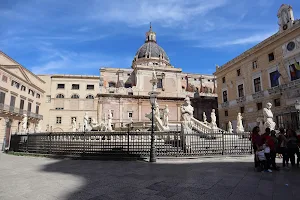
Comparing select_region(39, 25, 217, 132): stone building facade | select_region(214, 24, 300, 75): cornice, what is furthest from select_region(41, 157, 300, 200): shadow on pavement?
select_region(39, 25, 217, 132): stone building facade

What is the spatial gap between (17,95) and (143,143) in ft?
96.6

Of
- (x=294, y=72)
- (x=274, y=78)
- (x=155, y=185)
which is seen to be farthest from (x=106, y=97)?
(x=155, y=185)

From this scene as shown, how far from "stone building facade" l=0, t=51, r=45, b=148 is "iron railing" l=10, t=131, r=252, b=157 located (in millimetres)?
19659

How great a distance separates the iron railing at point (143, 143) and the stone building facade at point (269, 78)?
→ 1258cm

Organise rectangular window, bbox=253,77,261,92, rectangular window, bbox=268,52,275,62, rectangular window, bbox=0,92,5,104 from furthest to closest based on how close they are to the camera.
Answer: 1. rectangular window, bbox=0,92,5,104
2. rectangular window, bbox=253,77,261,92
3. rectangular window, bbox=268,52,275,62

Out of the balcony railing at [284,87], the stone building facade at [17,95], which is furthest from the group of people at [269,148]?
the stone building facade at [17,95]

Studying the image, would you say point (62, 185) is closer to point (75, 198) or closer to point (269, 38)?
point (75, 198)

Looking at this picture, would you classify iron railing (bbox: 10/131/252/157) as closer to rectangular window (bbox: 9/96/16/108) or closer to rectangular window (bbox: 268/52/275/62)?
rectangular window (bbox: 268/52/275/62)

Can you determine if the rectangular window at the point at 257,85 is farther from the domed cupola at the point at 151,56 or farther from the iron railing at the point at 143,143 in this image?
the domed cupola at the point at 151,56

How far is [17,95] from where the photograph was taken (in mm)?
30516

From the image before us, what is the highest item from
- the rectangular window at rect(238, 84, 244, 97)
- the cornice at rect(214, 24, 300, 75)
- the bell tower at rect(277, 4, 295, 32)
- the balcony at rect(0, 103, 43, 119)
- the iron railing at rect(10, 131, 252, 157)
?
the bell tower at rect(277, 4, 295, 32)

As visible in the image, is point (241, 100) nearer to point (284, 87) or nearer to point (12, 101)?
point (284, 87)

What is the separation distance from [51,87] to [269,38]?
35.2m

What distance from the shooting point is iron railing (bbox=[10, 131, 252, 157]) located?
9227 mm
